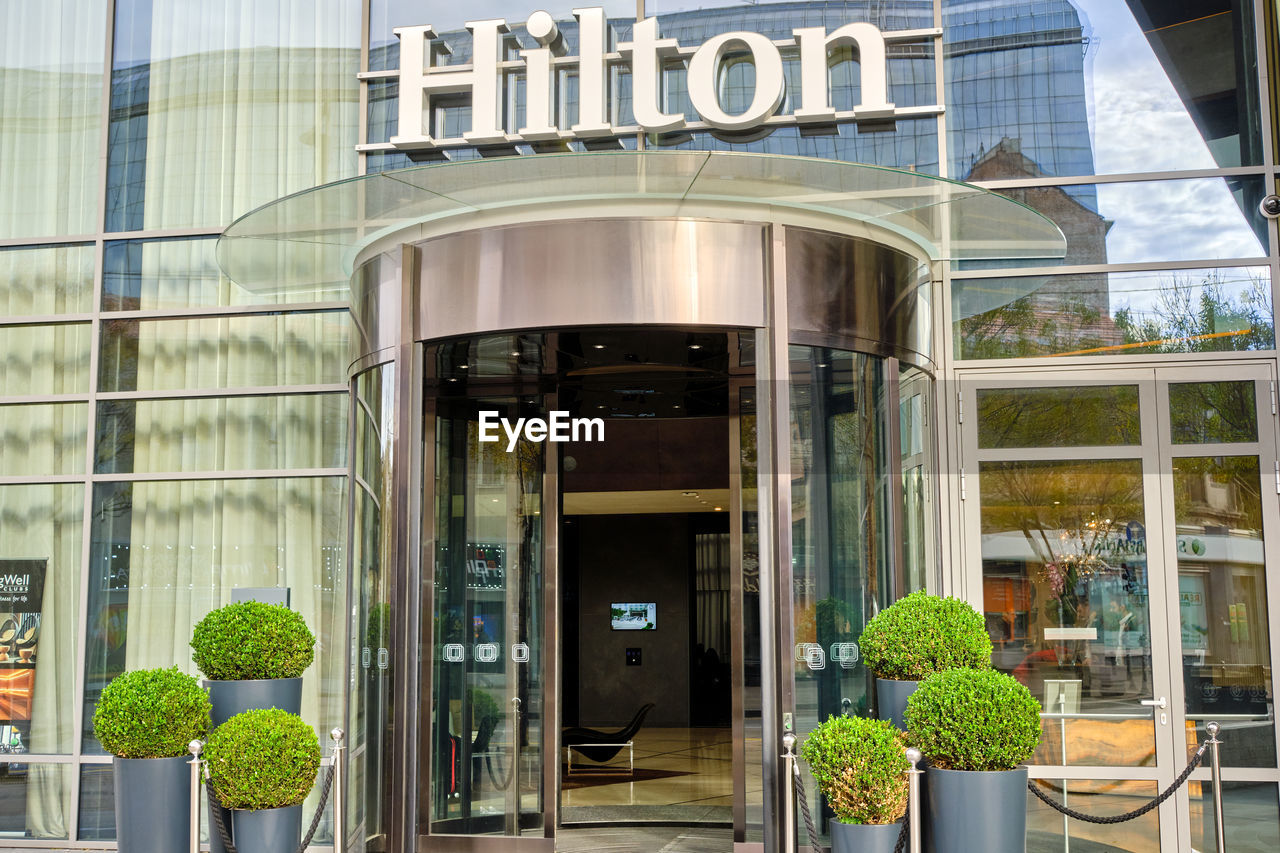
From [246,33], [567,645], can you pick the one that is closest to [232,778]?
[246,33]

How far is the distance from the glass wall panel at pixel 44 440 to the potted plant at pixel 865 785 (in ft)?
21.5

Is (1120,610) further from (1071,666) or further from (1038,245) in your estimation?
(1038,245)

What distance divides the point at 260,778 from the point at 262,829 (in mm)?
281

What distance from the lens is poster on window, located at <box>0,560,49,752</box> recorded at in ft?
30.1

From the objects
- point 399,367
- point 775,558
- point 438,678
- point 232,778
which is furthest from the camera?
point 438,678

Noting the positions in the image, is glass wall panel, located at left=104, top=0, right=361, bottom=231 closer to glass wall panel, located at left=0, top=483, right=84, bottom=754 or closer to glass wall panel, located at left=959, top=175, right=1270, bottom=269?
glass wall panel, located at left=0, top=483, right=84, bottom=754

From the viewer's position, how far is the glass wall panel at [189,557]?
8.97 metres

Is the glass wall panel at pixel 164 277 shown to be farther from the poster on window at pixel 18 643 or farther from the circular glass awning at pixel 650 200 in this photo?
the poster on window at pixel 18 643

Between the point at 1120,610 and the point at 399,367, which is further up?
the point at 399,367

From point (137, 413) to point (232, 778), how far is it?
169 inches

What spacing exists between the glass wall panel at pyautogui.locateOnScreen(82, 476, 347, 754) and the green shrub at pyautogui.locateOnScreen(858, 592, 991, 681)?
4.19m

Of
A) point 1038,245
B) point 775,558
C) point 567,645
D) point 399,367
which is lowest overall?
point 567,645

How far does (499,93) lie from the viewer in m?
8.58

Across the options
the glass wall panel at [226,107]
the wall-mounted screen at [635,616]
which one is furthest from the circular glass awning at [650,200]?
the wall-mounted screen at [635,616]
